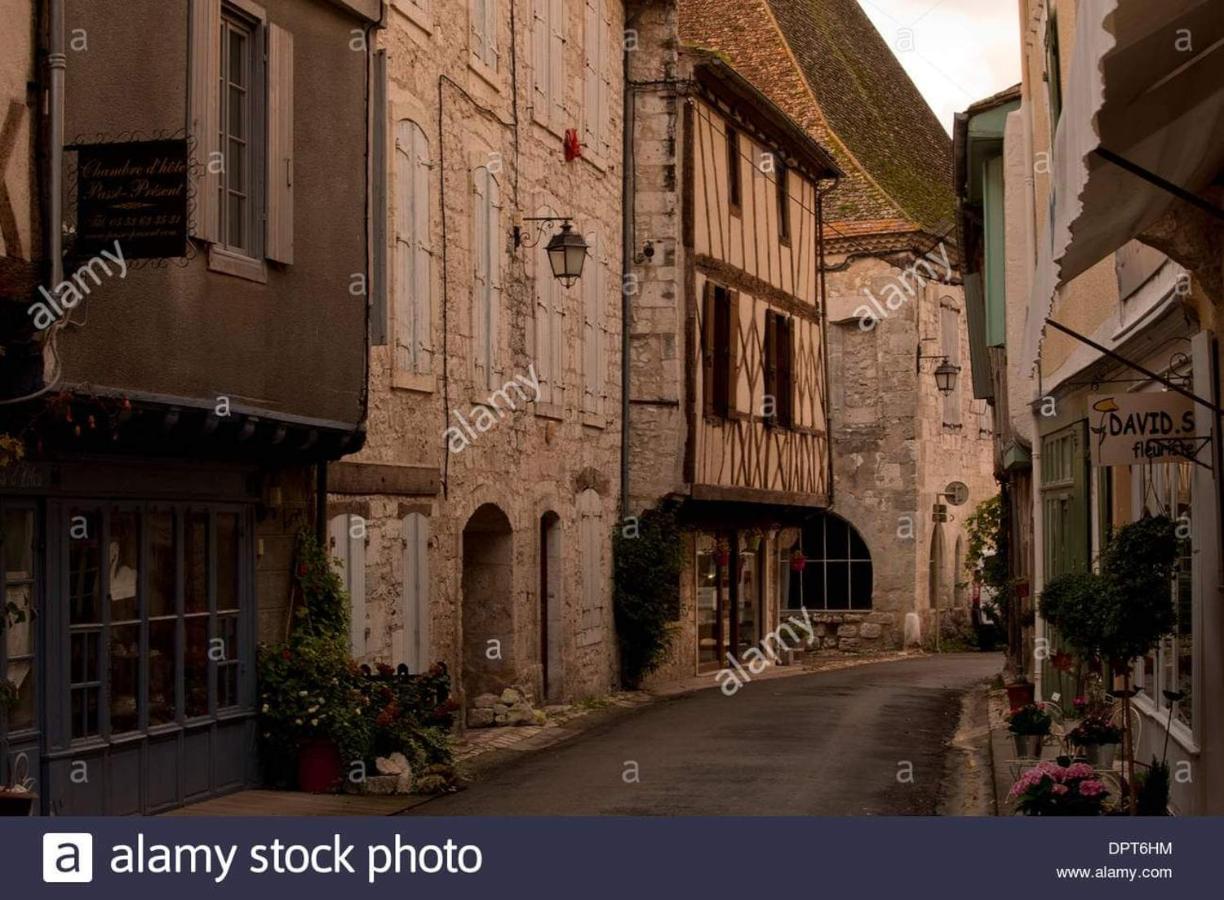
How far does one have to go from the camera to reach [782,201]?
2577 cm

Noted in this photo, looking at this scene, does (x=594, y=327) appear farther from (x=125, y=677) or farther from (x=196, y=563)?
(x=125, y=677)

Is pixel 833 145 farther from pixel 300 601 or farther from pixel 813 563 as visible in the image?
pixel 300 601

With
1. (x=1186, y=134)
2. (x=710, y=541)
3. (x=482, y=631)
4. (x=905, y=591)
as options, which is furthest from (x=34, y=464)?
(x=905, y=591)

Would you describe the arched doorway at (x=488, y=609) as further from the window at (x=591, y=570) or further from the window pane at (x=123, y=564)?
the window pane at (x=123, y=564)

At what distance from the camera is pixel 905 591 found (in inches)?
1222

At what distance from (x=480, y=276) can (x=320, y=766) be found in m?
5.81

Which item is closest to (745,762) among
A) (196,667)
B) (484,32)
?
(196,667)

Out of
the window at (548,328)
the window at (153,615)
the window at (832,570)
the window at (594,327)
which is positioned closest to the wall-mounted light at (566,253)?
the window at (548,328)

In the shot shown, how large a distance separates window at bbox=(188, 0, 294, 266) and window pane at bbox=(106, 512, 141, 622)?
151cm

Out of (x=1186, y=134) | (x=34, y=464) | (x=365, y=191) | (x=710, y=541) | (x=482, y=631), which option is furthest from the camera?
(x=710, y=541)

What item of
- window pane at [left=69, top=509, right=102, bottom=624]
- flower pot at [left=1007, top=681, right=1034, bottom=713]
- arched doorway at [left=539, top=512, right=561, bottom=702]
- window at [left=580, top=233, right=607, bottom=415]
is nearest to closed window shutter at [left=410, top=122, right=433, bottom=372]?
arched doorway at [left=539, top=512, right=561, bottom=702]

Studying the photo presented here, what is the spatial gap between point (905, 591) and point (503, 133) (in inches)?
634

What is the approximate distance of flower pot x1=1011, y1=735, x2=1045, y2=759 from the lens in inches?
455

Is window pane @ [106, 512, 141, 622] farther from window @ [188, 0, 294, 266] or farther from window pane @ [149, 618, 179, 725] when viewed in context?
window @ [188, 0, 294, 266]
